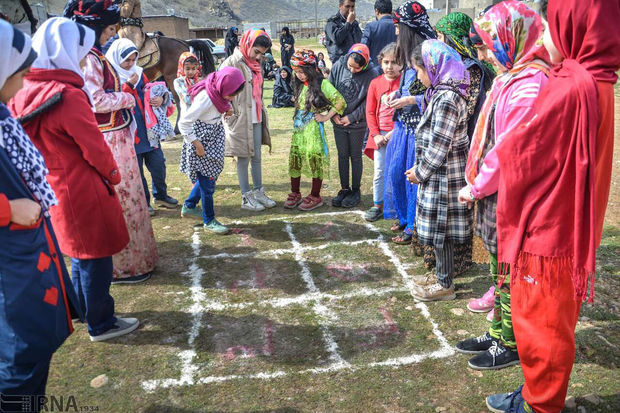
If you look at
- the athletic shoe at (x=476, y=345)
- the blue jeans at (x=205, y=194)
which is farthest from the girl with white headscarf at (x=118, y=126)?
the athletic shoe at (x=476, y=345)

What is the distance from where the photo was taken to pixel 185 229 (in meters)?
5.55

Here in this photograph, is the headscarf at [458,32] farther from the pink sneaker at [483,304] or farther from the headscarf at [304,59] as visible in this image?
the pink sneaker at [483,304]

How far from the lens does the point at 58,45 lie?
2.90m

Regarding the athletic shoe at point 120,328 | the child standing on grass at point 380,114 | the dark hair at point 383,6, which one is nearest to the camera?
the athletic shoe at point 120,328

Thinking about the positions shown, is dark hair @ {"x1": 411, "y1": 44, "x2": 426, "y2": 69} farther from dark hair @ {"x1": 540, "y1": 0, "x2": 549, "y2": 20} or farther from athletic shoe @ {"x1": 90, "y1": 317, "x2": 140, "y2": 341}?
athletic shoe @ {"x1": 90, "y1": 317, "x2": 140, "y2": 341}

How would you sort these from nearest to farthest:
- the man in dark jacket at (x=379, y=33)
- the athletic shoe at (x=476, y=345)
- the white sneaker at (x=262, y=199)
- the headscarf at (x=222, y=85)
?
the athletic shoe at (x=476, y=345), the headscarf at (x=222, y=85), the white sneaker at (x=262, y=199), the man in dark jacket at (x=379, y=33)

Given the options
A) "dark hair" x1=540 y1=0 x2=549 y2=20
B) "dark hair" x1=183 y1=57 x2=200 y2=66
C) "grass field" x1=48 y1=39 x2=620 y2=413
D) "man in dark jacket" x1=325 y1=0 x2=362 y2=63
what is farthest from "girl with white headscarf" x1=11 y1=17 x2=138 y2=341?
"man in dark jacket" x1=325 y1=0 x2=362 y2=63

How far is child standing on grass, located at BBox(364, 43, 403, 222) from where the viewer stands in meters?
4.91

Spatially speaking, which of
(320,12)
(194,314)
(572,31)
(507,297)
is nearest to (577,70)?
(572,31)

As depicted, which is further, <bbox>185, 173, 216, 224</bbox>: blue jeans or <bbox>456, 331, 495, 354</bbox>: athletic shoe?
<bbox>185, 173, 216, 224</bbox>: blue jeans

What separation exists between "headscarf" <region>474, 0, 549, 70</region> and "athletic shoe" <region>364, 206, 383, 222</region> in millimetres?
3079

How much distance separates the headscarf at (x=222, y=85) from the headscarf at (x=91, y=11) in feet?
3.66

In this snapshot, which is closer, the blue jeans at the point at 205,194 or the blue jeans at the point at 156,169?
the blue jeans at the point at 205,194

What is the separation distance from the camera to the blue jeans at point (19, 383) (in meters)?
2.17
